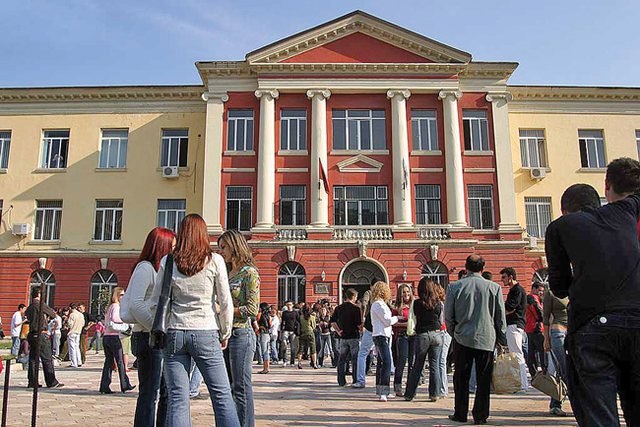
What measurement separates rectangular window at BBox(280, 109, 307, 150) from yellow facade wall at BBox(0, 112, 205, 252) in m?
4.27

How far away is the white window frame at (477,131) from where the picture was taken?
88.4 feet

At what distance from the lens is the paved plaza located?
6809mm

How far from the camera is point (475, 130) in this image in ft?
88.9

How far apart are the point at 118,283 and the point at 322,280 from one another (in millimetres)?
9965

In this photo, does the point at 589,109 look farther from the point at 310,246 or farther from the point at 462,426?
the point at 462,426

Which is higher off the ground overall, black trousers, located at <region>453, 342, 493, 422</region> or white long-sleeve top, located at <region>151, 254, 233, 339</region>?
white long-sleeve top, located at <region>151, 254, 233, 339</region>

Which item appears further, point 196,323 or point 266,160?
point 266,160

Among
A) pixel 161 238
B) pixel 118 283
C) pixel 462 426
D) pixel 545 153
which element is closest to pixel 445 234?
pixel 545 153

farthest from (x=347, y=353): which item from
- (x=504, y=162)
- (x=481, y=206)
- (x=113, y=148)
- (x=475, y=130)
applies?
(x=113, y=148)

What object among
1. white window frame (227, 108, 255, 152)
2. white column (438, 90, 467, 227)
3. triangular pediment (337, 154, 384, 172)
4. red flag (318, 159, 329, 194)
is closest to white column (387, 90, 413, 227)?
triangular pediment (337, 154, 384, 172)

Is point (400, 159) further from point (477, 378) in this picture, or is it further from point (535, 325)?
point (477, 378)

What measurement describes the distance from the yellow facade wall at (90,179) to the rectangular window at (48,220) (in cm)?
30

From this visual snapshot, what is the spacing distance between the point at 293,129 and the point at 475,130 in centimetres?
887

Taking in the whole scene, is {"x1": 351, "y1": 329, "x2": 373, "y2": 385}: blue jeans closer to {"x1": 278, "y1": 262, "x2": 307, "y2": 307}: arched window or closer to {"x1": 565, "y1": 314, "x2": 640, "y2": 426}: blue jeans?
{"x1": 565, "y1": 314, "x2": 640, "y2": 426}: blue jeans
